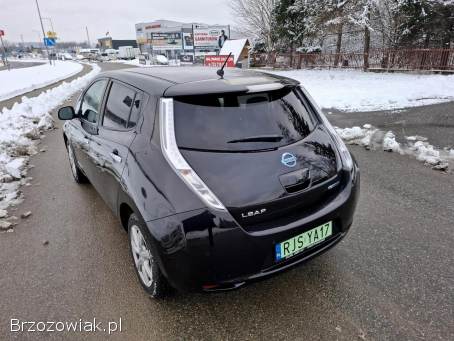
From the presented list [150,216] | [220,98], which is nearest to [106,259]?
[150,216]

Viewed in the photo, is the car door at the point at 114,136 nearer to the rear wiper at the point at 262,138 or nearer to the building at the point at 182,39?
the rear wiper at the point at 262,138

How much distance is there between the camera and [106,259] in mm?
3006

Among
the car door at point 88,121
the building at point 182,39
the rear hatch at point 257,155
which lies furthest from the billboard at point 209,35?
the rear hatch at point 257,155

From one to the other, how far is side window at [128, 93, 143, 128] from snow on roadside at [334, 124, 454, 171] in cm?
451

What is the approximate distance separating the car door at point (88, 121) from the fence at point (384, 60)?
18.6 metres

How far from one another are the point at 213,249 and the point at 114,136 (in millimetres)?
1435

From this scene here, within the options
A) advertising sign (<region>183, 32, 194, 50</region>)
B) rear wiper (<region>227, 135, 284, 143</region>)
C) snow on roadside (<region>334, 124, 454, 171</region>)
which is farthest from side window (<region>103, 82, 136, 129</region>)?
advertising sign (<region>183, 32, 194, 50</region>)

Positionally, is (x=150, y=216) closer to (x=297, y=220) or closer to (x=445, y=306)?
(x=297, y=220)

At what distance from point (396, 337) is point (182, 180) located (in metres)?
1.74

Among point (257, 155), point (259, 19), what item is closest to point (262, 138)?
point (257, 155)

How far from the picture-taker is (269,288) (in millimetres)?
2562

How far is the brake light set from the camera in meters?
1.90

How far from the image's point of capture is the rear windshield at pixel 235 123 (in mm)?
2115

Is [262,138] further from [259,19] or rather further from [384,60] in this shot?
[259,19]
